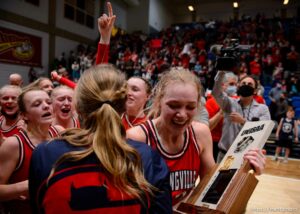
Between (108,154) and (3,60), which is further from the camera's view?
(3,60)

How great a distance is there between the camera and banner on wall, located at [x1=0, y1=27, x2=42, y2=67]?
39.1 feet

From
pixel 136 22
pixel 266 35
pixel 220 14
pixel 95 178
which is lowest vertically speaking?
pixel 95 178

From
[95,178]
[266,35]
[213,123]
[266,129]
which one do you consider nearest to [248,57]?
[266,35]

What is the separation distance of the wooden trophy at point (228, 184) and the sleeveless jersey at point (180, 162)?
10cm

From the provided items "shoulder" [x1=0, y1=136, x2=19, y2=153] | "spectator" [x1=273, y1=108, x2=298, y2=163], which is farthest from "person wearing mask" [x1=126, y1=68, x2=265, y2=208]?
"spectator" [x1=273, y1=108, x2=298, y2=163]

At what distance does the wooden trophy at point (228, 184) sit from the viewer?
1170 millimetres

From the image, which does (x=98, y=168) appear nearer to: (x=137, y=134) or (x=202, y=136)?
(x=137, y=134)

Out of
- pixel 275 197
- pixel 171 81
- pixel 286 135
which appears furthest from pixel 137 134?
pixel 286 135

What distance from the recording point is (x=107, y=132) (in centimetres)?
92

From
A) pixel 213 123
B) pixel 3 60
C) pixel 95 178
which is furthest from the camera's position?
pixel 3 60

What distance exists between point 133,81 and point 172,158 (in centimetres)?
120

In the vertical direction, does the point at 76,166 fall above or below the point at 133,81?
below

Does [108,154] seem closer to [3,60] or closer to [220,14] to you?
[3,60]

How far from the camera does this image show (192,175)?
144 cm
